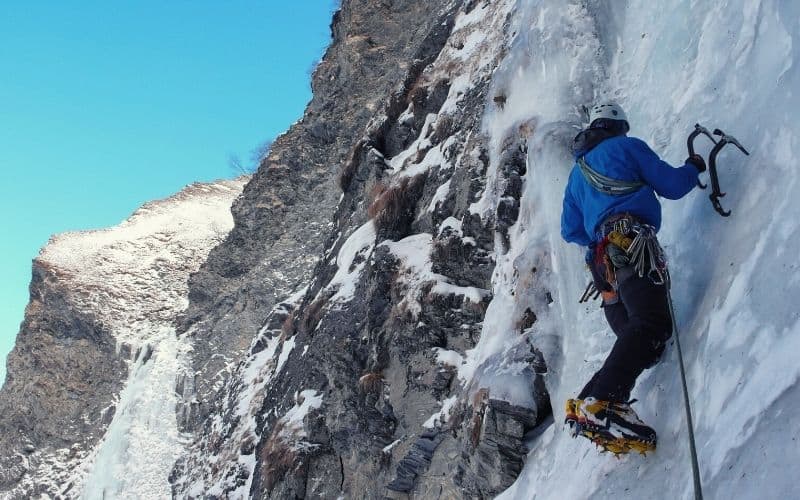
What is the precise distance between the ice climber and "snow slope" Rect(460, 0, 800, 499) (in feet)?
0.74

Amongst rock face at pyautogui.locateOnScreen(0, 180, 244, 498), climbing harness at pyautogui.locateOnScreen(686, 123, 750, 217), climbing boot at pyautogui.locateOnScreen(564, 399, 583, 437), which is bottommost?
climbing boot at pyautogui.locateOnScreen(564, 399, 583, 437)

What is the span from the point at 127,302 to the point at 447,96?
67.5 feet

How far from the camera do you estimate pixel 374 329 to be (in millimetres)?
9695

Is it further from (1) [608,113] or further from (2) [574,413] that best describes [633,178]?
(2) [574,413]

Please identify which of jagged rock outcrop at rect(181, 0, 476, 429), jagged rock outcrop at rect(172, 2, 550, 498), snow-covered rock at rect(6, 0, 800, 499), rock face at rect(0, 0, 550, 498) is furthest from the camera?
jagged rock outcrop at rect(181, 0, 476, 429)

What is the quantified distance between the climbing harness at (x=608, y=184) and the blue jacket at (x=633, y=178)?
0.06 feet

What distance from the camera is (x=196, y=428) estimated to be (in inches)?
841

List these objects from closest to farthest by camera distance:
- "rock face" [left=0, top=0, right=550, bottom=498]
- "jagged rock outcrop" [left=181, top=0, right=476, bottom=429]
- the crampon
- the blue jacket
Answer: the crampon → the blue jacket → "rock face" [left=0, top=0, right=550, bottom=498] → "jagged rock outcrop" [left=181, top=0, right=476, bottom=429]

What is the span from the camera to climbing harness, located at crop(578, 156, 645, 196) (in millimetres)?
4199

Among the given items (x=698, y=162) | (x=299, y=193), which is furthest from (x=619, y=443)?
(x=299, y=193)

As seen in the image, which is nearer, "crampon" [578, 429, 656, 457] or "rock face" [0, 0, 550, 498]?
"crampon" [578, 429, 656, 457]

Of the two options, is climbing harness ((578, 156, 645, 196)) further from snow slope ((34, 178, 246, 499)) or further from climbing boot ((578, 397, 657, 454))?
snow slope ((34, 178, 246, 499))

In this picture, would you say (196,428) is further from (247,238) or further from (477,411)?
(477,411)

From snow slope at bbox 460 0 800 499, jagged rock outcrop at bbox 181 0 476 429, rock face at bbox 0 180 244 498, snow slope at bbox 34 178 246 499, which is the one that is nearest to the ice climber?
snow slope at bbox 460 0 800 499
